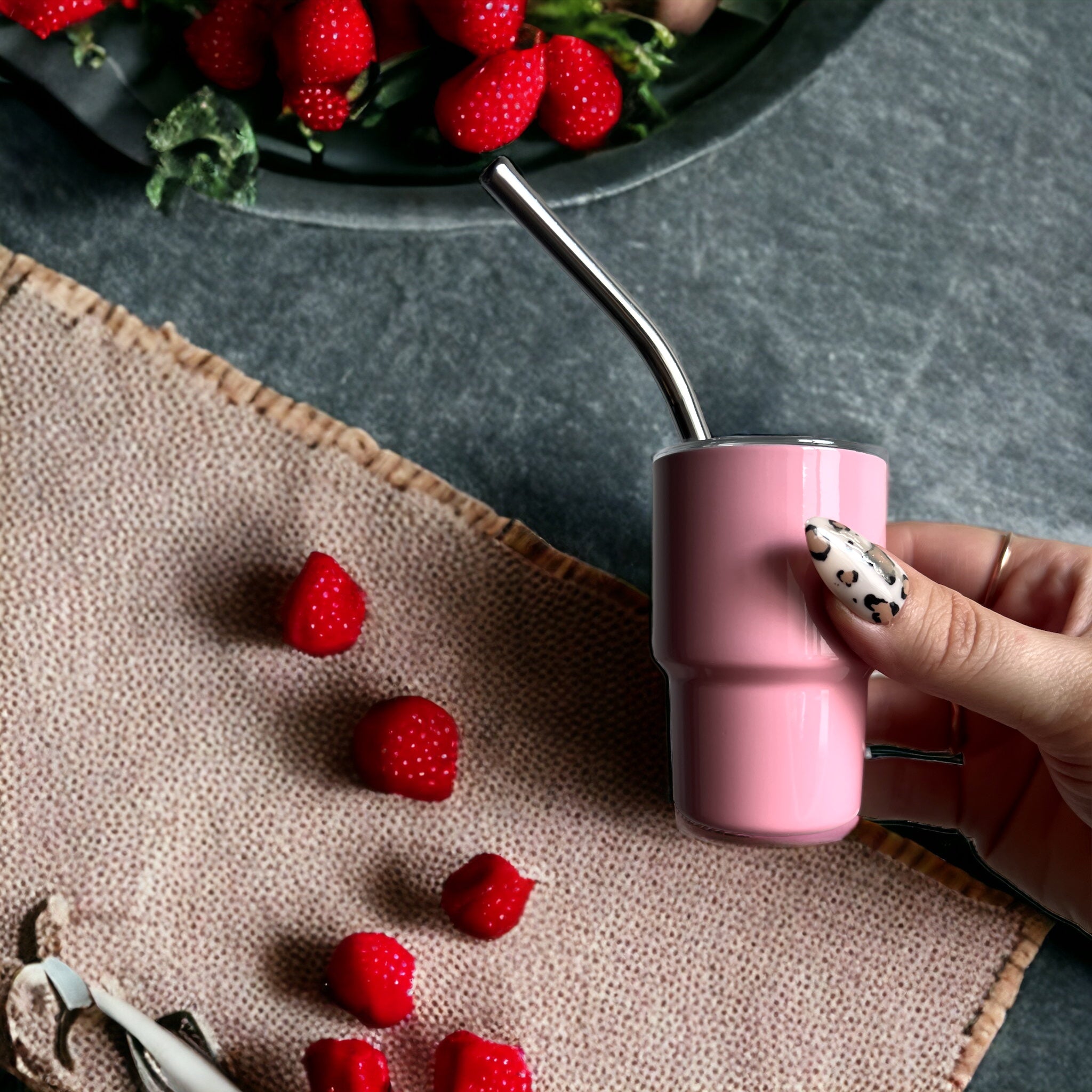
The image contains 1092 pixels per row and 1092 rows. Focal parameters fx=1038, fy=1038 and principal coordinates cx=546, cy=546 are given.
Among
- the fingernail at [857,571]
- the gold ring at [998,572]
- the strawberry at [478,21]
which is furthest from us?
the gold ring at [998,572]

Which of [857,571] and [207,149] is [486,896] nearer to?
[857,571]

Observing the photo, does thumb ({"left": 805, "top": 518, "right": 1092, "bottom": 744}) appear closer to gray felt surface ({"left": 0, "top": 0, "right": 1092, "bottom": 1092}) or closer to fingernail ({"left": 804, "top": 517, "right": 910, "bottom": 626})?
fingernail ({"left": 804, "top": 517, "right": 910, "bottom": 626})

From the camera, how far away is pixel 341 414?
0.73 metres

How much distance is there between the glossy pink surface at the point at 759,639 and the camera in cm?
51

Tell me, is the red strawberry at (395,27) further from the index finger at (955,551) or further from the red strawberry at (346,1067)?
the red strawberry at (346,1067)

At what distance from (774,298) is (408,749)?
15.9 inches

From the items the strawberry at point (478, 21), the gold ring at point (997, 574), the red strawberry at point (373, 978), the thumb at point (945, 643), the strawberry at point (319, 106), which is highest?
the strawberry at point (478, 21)

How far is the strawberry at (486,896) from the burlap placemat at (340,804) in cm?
2

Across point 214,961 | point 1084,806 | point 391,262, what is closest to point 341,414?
point 391,262

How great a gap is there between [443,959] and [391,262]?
0.48 meters

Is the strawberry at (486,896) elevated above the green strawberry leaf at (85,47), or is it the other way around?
the green strawberry leaf at (85,47)

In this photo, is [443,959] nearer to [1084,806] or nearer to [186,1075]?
[186,1075]

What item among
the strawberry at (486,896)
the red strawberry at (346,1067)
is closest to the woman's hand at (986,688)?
the strawberry at (486,896)

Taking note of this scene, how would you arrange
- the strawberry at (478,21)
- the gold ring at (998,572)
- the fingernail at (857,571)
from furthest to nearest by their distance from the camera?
the gold ring at (998,572), the strawberry at (478,21), the fingernail at (857,571)
